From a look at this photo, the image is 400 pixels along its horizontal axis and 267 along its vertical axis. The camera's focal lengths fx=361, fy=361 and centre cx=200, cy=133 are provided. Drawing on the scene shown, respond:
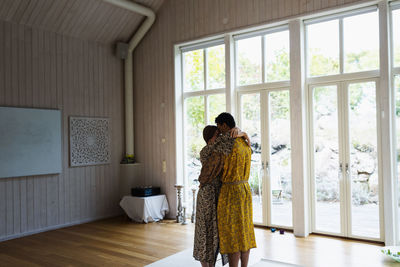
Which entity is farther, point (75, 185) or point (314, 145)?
point (75, 185)

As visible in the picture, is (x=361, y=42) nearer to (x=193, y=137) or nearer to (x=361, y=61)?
(x=361, y=61)

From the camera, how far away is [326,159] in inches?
216

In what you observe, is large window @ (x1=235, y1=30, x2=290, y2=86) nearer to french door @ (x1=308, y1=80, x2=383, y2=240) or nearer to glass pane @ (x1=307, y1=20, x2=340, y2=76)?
glass pane @ (x1=307, y1=20, x2=340, y2=76)

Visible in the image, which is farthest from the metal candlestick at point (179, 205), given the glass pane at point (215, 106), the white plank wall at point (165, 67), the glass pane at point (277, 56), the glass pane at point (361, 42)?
the glass pane at point (361, 42)

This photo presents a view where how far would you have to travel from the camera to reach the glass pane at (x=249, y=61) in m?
6.16

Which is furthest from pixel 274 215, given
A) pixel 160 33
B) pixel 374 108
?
pixel 160 33

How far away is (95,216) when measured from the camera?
707 cm

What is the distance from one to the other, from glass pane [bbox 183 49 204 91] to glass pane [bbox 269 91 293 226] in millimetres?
1555

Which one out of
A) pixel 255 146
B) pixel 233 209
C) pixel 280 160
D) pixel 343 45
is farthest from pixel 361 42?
pixel 233 209

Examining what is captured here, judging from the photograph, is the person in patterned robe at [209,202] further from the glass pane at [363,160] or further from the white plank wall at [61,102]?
the white plank wall at [61,102]

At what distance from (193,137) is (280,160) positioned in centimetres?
186

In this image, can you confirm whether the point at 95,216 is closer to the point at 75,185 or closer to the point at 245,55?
the point at 75,185

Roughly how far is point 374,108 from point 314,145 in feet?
3.31

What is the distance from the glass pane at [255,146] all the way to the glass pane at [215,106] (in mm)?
514
